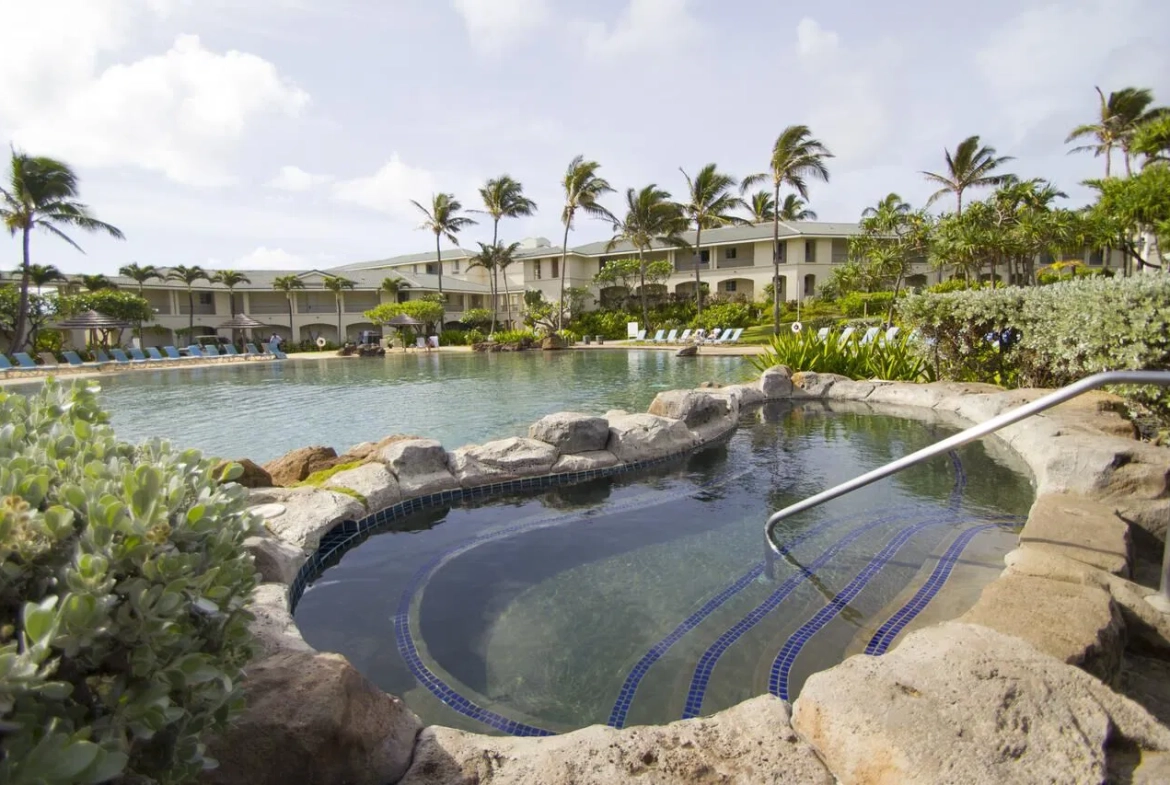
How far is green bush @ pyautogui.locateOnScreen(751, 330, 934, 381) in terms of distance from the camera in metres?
12.4

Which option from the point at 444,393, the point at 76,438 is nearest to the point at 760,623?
the point at 76,438

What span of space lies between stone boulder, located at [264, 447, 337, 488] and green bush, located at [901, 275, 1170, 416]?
7955mm

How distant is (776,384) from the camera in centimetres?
1216

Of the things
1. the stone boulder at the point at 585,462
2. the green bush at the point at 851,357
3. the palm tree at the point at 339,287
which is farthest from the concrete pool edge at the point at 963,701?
the palm tree at the point at 339,287

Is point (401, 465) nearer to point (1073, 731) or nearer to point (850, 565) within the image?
point (850, 565)

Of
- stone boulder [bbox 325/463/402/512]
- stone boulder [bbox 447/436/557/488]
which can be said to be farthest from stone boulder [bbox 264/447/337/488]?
stone boulder [bbox 447/436/557/488]

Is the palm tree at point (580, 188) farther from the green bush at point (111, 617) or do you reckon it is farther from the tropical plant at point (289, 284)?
the green bush at point (111, 617)

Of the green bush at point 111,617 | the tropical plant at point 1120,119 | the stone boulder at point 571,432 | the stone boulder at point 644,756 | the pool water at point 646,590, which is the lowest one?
the pool water at point 646,590

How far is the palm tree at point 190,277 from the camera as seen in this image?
40250mm

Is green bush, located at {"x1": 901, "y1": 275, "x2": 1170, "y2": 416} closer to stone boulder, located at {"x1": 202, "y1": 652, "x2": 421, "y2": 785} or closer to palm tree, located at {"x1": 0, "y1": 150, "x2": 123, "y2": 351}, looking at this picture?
stone boulder, located at {"x1": 202, "y1": 652, "x2": 421, "y2": 785}

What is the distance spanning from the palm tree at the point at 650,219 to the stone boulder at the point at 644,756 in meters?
35.8

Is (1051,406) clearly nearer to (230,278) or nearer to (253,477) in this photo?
(253,477)

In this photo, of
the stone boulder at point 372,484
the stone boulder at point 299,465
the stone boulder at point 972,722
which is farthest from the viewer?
the stone boulder at point 299,465

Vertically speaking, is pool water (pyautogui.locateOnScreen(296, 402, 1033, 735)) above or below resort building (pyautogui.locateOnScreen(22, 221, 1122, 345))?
below
